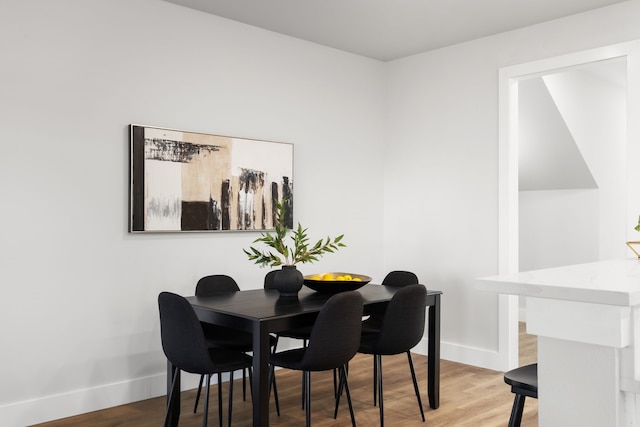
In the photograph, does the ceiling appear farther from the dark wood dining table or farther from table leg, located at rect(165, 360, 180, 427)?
table leg, located at rect(165, 360, 180, 427)

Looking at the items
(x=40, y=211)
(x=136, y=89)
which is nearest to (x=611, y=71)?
(x=136, y=89)

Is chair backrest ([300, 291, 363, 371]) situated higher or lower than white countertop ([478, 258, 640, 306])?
lower

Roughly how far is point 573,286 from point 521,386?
60 cm

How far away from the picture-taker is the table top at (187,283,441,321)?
2844 mm

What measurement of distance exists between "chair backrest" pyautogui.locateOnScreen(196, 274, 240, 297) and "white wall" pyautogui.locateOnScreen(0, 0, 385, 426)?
45cm

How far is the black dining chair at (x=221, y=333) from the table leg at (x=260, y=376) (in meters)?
0.76

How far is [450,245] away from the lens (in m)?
5.14

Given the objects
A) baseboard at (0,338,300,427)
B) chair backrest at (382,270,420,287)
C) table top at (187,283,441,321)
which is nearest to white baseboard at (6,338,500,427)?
baseboard at (0,338,300,427)

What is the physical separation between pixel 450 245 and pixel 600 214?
214cm

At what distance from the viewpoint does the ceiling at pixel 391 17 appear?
4.09 metres

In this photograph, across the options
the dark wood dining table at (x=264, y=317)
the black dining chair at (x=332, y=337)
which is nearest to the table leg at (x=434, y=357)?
the dark wood dining table at (x=264, y=317)

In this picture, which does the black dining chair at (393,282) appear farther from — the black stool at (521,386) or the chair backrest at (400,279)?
the black stool at (521,386)

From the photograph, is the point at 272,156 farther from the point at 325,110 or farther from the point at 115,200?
the point at 115,200

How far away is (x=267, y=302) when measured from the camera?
3234 mm
